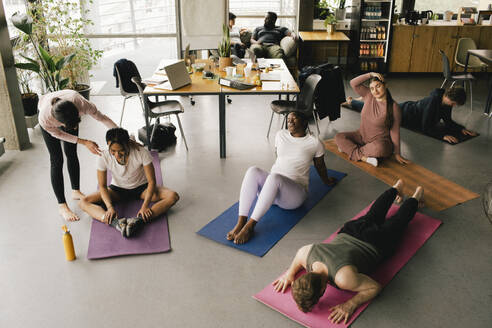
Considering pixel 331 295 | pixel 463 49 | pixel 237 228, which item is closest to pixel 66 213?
pixel 237 228

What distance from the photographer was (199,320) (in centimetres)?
281

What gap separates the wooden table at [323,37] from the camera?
789 centimetres

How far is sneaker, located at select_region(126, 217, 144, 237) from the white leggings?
0.82 m

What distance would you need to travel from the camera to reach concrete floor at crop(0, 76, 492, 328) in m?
2.85

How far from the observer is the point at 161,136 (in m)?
5.26

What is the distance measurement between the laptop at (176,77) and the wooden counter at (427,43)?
188 inches

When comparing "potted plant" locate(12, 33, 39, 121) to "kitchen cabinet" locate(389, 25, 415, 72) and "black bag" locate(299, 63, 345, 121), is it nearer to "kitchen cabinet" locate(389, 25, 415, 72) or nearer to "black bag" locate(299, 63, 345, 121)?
"black bag" locate(299, 63, 345, 121)

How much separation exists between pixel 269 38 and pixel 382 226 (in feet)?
18.0

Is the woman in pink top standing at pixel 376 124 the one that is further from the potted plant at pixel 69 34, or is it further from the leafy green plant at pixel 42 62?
the potted plant at pixel 69 34

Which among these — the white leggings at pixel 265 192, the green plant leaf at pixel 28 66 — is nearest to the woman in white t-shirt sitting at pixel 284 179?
the white leggings at pixel 265 192

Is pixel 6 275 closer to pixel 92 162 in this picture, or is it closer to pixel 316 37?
pixel 92 162

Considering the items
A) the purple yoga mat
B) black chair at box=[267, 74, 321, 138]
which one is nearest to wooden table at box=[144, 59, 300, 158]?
black chair at box=[267, 74, 321, 138]

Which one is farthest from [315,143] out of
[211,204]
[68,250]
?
[68,250]

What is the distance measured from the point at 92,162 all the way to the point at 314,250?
2966 mm
